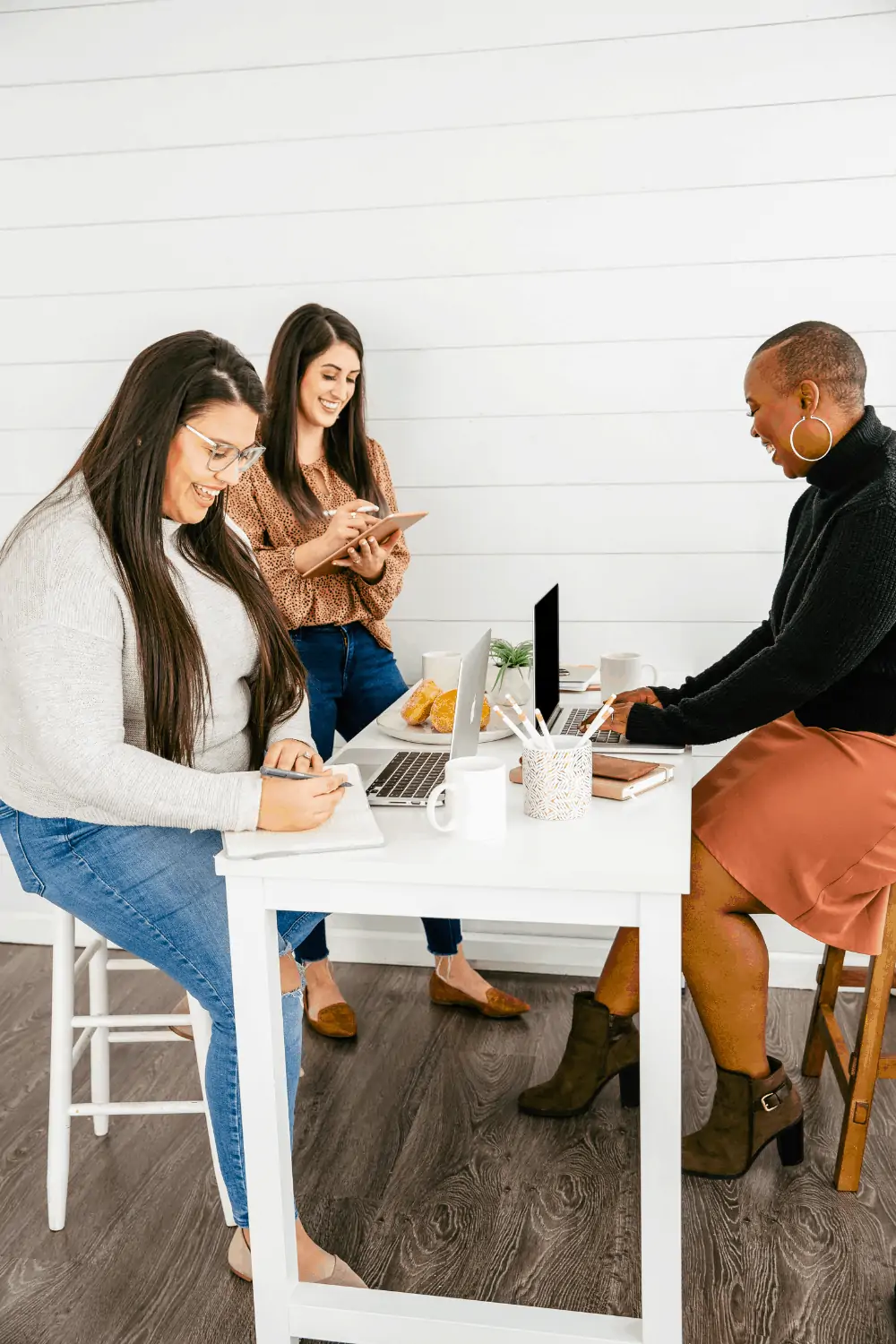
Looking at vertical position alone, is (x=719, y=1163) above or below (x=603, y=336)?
below

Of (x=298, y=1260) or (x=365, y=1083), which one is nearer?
(x=298, y=1260)

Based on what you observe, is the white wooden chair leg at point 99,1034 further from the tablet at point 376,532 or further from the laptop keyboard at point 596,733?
the laptop keyboard at point 596,733

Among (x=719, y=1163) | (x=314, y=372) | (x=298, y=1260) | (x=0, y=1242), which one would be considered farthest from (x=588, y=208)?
(x=0, y=1242)

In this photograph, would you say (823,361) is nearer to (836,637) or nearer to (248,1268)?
(836,637)

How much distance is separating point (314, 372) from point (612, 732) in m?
1.09

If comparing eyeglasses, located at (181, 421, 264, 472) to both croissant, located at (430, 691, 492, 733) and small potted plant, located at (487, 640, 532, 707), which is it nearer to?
croissant, located at (430, 691, 492, 733)

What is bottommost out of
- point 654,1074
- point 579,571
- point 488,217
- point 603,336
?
point 654,1074

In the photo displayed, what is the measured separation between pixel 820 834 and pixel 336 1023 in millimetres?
1266

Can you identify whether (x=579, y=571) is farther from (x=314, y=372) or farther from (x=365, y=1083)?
(x=365, y=1083)

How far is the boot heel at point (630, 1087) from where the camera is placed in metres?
2.33

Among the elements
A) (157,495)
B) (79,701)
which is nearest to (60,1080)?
(79,701)

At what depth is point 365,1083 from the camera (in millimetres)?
2467

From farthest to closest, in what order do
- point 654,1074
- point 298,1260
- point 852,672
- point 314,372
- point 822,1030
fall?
point 314,372 < point 822,1030 < point 852,672 < point 298,1260 < point 654,1074

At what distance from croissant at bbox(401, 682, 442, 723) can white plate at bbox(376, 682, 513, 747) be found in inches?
0.5
